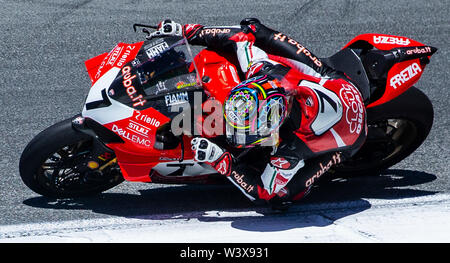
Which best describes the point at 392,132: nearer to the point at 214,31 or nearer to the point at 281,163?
the point at 281,163

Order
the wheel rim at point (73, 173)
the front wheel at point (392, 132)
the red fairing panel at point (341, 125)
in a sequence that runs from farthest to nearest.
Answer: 1. the front wheel at point (392, 132)
2. the wheel rim at point (73, 173)
3. the red fairing panel at point (341, 125)

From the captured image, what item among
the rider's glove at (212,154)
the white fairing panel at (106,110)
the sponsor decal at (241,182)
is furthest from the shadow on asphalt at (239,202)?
the white fairing panel at (106,110)

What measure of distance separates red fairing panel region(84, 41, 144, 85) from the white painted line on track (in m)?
1.04

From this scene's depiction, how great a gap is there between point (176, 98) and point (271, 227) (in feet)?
3.84

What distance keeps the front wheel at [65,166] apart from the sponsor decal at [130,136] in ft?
0.99

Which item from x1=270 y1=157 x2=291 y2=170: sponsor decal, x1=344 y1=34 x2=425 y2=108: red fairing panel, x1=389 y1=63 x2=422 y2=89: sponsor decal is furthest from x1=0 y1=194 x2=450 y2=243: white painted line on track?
x1=389 y1=63 x2=422 y2=89: sponsor decal

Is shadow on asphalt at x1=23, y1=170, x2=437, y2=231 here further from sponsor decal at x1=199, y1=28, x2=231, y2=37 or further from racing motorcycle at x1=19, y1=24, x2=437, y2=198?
sponsor decal at x1=199, y1=28, x2=231, y2=37

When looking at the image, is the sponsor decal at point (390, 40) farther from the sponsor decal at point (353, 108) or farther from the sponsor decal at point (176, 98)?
the sponsor decal at point (176, 98)

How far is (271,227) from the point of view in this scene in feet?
17.4

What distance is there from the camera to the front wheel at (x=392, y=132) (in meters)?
5.50

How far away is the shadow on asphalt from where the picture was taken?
5422 millimetres

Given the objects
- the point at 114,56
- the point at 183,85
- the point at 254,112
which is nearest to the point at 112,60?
the point at 114,56

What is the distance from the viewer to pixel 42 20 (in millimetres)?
8633
